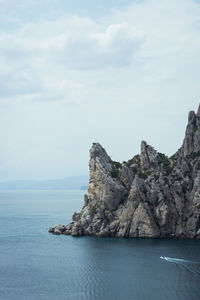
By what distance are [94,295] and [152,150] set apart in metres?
77.8

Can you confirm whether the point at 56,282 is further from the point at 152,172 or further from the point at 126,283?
the point at 152,172

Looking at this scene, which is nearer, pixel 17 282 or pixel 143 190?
pixel 17 282

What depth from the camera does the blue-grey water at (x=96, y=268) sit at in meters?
75.7

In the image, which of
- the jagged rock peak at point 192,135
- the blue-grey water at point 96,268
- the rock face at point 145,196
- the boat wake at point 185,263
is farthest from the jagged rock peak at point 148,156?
the boat wake at point 185,263

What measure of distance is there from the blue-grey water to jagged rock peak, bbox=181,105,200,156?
34.8 metres

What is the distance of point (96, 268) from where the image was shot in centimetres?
9225

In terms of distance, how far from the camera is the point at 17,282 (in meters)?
82.5

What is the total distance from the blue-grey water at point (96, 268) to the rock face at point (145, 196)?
18.5 feet

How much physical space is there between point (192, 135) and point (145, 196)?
2768 cm

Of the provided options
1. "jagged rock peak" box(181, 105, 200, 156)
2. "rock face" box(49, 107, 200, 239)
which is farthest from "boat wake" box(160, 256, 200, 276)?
"jagged rock peak" box(181, 105, 200, 156)

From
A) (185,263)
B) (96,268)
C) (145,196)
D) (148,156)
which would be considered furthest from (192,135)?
(96,268)

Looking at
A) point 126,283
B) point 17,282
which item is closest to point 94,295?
point 126,283

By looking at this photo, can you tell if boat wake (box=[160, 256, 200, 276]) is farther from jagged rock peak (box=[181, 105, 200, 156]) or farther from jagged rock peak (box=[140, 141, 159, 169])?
jagged rock peak (box=[181, 105, 200, 156])

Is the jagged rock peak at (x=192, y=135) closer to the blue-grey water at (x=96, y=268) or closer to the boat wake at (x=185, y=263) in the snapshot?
the blue-grey water at (x=96, y=268)
